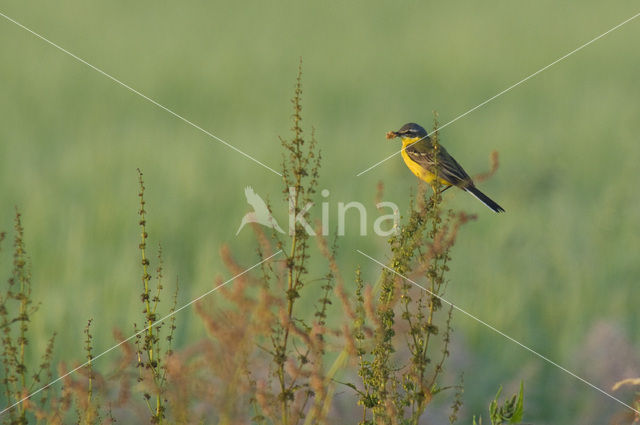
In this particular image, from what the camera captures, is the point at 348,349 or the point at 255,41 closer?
the point at 348,349

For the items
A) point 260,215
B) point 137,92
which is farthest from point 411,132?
point 137,92

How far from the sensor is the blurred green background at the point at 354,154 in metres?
5.11

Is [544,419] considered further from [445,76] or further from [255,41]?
[255,41]

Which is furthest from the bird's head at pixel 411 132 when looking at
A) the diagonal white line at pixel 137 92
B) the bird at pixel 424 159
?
the diagonal white line at pixel 137 92

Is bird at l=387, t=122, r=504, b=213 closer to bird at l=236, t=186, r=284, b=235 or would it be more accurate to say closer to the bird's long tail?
the bird's long tail

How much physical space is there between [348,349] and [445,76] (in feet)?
28.0

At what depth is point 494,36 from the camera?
42.9 feet

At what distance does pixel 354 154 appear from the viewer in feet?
24.6

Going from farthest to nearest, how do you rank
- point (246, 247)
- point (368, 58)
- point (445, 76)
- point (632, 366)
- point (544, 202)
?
1. point (368, 58)
2. point (445, 76)
3. point (544, 202)
4. point (246, 247)
5. point (632, 366)

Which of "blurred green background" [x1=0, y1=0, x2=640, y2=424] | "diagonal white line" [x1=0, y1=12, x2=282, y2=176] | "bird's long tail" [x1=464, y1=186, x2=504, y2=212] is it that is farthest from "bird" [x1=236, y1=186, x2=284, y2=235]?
"bird's long tail" [x1=464, y1=186, x2=504, y2=212]

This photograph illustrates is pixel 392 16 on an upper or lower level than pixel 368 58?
upper

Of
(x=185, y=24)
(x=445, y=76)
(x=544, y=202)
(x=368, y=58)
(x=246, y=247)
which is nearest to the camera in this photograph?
(x=246, y=247)

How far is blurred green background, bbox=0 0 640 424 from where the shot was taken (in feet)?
16.8

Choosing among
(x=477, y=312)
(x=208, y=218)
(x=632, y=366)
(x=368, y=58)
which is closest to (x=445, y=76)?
(x=368, y=58)
